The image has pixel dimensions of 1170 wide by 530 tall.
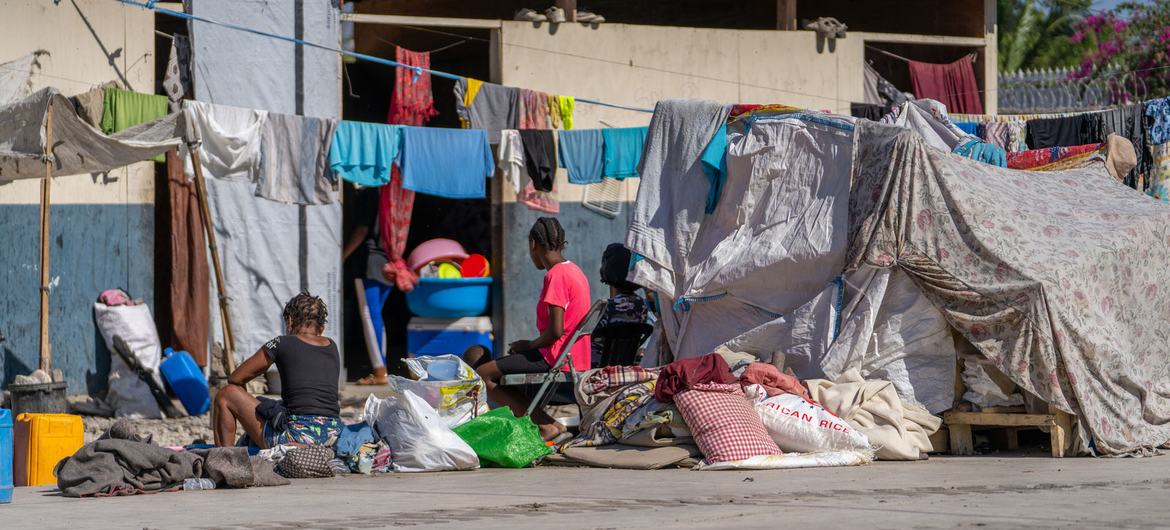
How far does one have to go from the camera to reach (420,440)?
804 cm

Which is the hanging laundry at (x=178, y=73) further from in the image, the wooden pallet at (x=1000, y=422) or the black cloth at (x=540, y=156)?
Answer: the wooden pallet at (x=1000, y=422)

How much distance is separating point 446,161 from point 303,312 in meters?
3.91

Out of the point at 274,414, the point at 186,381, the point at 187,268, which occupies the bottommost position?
the point at 186,381

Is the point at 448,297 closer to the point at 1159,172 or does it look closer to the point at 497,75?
the point at 497,75

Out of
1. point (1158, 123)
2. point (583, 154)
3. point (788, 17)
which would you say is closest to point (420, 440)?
point (583, 154)

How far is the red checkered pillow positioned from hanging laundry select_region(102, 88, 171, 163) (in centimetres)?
516

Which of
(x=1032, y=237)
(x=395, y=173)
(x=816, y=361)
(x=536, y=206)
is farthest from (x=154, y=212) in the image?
(x=1032, y=237)

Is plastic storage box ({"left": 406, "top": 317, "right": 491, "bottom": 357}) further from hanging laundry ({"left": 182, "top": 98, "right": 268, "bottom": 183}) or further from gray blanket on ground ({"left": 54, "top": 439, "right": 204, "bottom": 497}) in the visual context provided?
gray blanket on ground ({"left": 54, "top": 439, "right": 204, "bottom": 497})

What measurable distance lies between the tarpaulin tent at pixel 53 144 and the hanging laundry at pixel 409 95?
307cm

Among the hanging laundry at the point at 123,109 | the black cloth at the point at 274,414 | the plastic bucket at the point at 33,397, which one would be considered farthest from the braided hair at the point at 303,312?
the hanging laundry at the point at 123,109

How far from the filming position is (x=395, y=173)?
13.8 m

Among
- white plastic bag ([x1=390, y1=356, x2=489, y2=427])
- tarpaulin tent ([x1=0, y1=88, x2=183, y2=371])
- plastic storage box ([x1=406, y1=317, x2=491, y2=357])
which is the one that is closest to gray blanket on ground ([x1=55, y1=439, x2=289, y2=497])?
white plastic bag ([x1=390, y1=356, x2=489, y2=427])

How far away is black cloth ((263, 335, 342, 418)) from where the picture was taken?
802 cm

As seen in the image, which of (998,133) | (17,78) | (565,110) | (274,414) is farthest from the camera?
(565,110)
